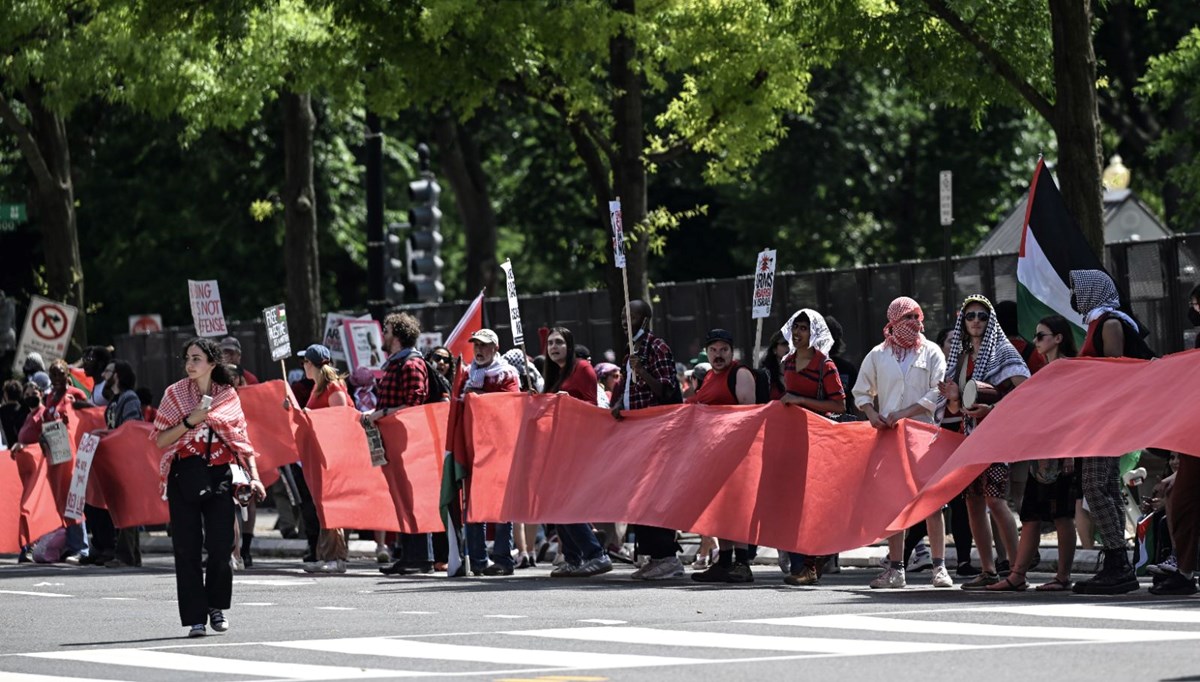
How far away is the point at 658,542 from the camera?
17.5 m

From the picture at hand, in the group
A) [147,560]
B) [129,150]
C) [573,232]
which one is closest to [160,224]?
[129,150]

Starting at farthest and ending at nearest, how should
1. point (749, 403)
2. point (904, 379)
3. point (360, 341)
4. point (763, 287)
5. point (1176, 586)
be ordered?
point (360, 341) → point (763, 287) → point (749, 403) → point (904, 379) → point (1176, 586)

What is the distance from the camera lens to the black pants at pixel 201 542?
13.8 metres

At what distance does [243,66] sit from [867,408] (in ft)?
45.4

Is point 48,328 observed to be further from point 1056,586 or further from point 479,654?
point 479,654

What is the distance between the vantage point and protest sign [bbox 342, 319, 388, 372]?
87.6 feet

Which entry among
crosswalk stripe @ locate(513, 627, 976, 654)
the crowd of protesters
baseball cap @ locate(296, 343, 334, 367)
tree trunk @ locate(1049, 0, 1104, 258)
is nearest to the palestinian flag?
the crowd of protesters

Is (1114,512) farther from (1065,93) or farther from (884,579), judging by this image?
(1065,93)

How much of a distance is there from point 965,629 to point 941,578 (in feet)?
11.5

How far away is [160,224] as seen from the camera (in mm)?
47500

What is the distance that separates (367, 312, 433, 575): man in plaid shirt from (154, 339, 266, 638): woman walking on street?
5561 mm

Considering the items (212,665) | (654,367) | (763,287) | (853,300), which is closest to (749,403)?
(654,367)

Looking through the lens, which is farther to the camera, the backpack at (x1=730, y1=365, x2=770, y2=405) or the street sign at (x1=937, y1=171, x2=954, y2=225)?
the street sign at (x1=937, y1=171, x2=954, y2=225)

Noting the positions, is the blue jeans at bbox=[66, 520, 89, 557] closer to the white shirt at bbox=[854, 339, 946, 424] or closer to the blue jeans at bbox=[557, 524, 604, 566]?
the blue jeans at bbox=[557, 524, 604, 566]
